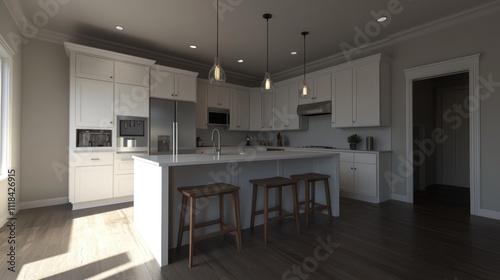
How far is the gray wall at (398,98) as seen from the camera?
10.7ft

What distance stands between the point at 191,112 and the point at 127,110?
1195 millimetres

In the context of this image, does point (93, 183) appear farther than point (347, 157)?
No

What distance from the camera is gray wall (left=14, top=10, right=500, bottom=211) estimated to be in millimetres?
3248

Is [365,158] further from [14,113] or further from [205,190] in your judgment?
[14,113]

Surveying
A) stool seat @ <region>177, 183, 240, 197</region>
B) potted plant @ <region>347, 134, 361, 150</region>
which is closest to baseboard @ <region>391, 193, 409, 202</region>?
potted plant @ <region>347, 134, 361, 150</region>

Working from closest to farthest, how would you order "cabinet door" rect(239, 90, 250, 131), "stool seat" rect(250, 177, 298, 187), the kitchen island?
the kitchen island < "stool seat" rect(250, 177, 298, 187) < "cabinet door" rect(239, 90, 250, 131)

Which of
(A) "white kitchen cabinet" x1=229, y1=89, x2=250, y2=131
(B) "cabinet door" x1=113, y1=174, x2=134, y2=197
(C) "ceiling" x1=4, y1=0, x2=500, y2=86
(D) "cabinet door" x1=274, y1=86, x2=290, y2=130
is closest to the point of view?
(C) "ceiling" x1=4, y1=0, x2=500, y2=86

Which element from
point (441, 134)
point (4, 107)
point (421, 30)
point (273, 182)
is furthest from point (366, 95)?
point (4, 107)

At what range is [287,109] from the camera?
18.9 feet

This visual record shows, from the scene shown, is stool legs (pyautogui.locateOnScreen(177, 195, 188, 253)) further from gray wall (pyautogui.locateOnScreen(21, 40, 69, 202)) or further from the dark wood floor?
gray wall (pyautogui.locateOnScreen(21, 40, 69, 202))

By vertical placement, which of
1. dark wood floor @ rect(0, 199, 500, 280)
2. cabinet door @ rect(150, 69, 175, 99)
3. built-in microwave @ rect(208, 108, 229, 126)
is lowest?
dark wood floor @ rect(0, 199, 500, 280)

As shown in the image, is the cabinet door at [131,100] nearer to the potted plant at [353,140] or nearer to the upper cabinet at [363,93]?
the upper cabinet at [363,93]

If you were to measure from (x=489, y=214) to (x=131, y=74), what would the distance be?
5691mm

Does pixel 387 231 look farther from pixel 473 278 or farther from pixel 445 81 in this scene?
pixel 445 81
